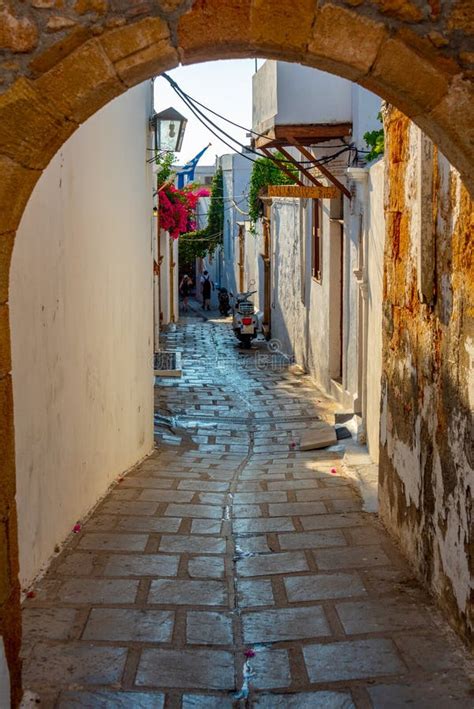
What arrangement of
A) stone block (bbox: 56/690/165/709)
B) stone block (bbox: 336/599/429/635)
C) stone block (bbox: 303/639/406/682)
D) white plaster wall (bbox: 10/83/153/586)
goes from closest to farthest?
stone block (bbox: 56/690/165/709) < stone block (bbox: 303/639/406/682) < stone block (bbox: 336/599/429/635) < white plaster wall (bbox: 10/83/153/586)

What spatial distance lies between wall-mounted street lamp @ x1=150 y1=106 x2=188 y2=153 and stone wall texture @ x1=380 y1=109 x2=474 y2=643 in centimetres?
395

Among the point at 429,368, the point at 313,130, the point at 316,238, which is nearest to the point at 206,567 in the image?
the point at 429,368

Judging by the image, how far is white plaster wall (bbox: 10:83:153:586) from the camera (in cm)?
Answer: 520

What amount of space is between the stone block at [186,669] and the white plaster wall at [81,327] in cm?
113

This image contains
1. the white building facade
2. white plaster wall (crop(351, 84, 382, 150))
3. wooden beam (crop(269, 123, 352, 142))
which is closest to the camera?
the white building facade

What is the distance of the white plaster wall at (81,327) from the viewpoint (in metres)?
5.20

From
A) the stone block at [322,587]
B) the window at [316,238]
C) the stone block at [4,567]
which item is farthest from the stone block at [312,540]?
the window at [316,238]

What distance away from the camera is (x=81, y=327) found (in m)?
6.75

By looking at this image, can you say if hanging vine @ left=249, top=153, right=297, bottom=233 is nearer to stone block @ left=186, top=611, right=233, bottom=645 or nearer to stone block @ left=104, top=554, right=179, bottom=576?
stone block @ left=104, top=554, right=179, bottom=576

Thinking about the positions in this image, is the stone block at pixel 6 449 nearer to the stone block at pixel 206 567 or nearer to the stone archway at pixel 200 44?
the stone archway at pixel 200 44

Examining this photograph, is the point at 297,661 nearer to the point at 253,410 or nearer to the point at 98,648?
the point at 98,648

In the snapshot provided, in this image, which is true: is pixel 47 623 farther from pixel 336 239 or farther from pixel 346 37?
pixel 336 239

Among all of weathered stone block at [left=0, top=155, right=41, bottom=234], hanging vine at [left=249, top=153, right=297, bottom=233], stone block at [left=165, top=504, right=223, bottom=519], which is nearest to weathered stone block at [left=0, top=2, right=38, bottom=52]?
weathered stone block at [left=0, top=155, right=41, bottom=234]

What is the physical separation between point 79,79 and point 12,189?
0.45m
